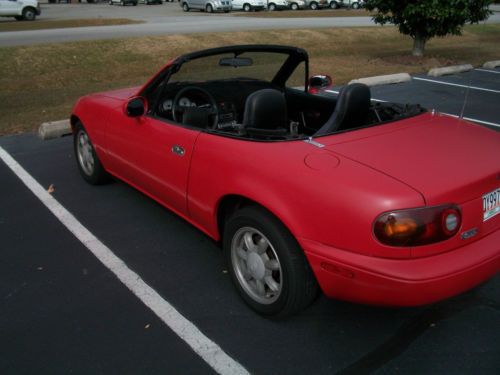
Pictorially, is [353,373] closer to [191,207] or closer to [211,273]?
[211,273]

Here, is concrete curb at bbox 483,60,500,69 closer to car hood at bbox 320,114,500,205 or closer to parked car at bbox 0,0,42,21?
car hood at bbox 320,114,500,205

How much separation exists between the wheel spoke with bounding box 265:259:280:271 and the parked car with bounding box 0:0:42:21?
1035 inches

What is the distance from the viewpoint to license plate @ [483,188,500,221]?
96.3 inches

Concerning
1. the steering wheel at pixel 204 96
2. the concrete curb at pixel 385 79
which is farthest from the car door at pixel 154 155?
the concrete curb at pixel 385 79

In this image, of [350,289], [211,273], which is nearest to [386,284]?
[350,289]

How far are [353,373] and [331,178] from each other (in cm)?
98

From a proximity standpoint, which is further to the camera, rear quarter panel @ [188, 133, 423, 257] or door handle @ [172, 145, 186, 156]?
door handle @ [172, 145, 186, 156]

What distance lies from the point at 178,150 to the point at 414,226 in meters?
1.71

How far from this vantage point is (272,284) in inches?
109

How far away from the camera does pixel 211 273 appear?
337 centimetres

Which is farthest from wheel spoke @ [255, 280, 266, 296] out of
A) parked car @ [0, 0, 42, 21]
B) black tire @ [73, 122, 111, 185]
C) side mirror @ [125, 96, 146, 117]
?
parked car @ [0, 0, 42, 21]

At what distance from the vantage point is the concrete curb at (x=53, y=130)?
271 inches

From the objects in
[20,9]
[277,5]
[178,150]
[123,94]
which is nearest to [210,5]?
[277,5]

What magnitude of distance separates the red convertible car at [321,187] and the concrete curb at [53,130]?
3.50m
